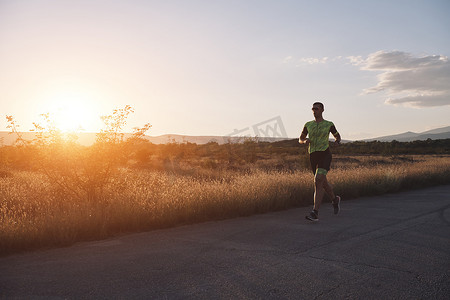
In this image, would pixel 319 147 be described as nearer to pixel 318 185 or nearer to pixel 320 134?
pixel 320 134

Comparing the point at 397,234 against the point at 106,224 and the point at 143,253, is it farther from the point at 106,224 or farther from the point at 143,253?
the point at 106,224

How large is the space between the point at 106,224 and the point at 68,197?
298 centimetres

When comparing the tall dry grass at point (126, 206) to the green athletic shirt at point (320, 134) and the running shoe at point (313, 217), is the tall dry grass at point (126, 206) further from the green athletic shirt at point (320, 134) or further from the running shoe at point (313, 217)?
the green athletic shirt at point (320, 134)

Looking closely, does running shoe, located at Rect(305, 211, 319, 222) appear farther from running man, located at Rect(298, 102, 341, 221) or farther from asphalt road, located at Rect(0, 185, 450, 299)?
asphalt road, located at Rect(0, 185, 450, 299)

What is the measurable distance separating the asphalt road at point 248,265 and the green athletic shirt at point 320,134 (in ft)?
5.11

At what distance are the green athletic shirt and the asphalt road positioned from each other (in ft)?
5.11

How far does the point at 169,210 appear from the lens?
737cm

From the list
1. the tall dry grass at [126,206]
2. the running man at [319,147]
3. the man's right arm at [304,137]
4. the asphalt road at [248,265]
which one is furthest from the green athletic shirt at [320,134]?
the tall dry grass at [126,206]

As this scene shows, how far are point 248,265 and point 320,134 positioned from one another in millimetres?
3843

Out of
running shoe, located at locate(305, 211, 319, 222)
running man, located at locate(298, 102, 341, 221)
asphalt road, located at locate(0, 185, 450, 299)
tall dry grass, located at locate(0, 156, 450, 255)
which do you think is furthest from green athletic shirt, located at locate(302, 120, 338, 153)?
tall dry grass, located at locate(0, 156, 450, 255)

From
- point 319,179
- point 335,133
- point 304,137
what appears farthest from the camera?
point 304,137

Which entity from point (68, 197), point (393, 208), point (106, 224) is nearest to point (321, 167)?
point (393, 208)

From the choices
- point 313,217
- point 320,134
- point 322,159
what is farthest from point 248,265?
point 320,134

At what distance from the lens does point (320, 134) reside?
24.5 ft
